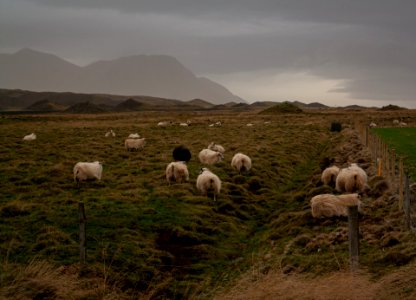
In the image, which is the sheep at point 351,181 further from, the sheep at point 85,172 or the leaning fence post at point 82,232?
the sheep at point 85,172

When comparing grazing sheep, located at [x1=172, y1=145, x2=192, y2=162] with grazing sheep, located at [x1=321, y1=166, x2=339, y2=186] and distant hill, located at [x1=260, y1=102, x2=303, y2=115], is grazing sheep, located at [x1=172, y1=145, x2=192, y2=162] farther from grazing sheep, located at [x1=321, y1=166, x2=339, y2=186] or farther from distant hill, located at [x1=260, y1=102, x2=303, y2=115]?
distant hill, located at [x1=260, y1=102, x2=303, y2=115]

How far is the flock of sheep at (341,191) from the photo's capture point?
1343 centimetres

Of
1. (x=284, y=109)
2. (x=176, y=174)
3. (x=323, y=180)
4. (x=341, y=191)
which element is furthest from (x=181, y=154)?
(x=284, y=109)

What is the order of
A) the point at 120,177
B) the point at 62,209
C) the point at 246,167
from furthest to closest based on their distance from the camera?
1. the point at 246,167
2. the point at 120,177
3. the point at 62,209

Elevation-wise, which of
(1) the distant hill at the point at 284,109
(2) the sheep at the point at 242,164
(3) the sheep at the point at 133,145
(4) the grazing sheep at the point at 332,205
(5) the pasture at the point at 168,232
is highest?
(1) the distant hill at the point at 284,109

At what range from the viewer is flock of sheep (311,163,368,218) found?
13430 mm

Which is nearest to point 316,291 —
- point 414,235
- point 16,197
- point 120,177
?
point 414,235

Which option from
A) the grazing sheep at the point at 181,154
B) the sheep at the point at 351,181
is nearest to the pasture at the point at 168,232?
the sheep at the point at 351,181

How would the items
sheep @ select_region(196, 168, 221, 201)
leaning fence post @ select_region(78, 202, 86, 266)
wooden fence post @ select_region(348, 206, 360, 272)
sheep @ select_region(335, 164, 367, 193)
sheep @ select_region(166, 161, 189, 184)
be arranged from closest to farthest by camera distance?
wooden fence post @ select_region(348, 206, 360, 272) → leaning fence post @ select_region(78, 202, 86, 266) → sheep @ select_region(335, 164, 367, 193) → sheep @ select_region(196, 168, 221, 201) → sheep @ select_region(166, 161, 189, 184)

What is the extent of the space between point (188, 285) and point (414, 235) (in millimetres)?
5549

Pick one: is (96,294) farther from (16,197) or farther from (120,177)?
(120,177)

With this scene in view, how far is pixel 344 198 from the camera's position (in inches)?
539

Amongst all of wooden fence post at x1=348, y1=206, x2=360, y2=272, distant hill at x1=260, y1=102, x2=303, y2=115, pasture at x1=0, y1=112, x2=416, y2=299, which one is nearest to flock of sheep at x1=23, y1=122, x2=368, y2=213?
pasture at x1=0, y1=112, x2=416, y2=299

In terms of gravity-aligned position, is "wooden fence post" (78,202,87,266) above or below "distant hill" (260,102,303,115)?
below
